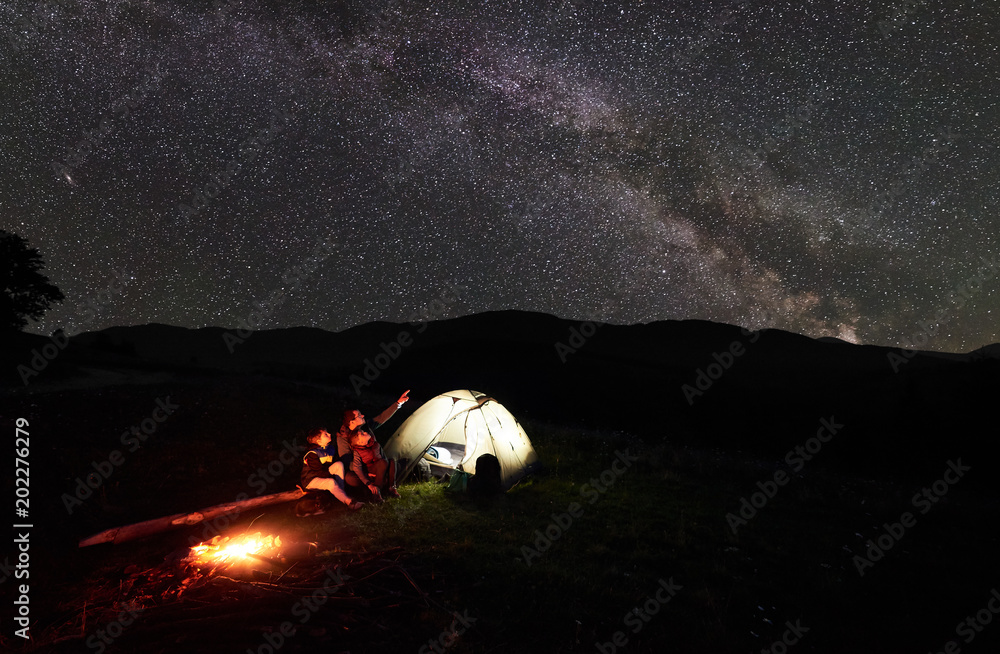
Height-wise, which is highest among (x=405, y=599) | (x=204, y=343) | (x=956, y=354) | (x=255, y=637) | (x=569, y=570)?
(x=255, y=637)

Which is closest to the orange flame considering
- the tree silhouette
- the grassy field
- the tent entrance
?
the grassy field

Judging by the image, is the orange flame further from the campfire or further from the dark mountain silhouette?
the dark mountain silhouette

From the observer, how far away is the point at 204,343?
360 feet

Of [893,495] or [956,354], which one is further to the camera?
[956,354]

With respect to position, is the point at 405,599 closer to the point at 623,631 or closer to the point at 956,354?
the point at 623,631

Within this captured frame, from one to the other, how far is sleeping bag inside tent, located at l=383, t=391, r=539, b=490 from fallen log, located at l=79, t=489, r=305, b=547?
2.59 m

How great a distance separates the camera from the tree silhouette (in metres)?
33.9

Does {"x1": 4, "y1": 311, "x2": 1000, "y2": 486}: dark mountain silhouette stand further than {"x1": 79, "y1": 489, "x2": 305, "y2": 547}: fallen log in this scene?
Yes

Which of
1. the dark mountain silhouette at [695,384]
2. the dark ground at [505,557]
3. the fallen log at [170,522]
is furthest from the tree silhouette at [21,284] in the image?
the fallen log at [170,522]

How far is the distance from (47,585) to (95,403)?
11.1 m

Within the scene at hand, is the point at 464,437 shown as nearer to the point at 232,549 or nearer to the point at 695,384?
the point at 232,549

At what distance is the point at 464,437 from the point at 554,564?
17.1 ft

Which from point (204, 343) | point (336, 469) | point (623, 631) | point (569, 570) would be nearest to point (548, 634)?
point (623, 631)

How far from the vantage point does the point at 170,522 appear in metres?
7.66
